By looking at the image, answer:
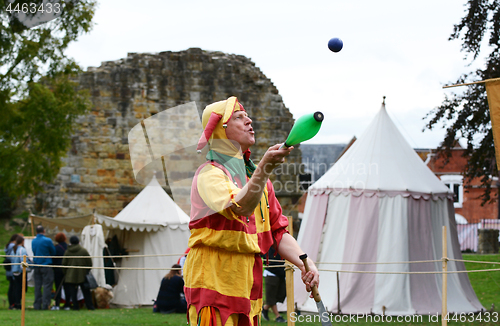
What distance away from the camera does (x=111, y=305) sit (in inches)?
463

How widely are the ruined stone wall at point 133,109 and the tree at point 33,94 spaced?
2992 millimetres

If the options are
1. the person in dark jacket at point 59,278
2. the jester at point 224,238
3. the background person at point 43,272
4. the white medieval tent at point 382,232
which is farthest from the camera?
the person in dark jacket at point 59,278

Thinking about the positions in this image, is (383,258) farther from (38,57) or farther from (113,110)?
(113,110)

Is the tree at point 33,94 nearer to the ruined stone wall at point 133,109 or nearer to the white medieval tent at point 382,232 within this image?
the ruined stone wall at point 133,109

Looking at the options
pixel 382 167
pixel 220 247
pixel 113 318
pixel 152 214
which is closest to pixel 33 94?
pixel 152 214

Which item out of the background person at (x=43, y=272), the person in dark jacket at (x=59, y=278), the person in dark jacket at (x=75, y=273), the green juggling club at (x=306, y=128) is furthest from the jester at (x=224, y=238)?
the person in dark jacket at (x=59, y=278)

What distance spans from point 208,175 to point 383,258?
22.7ft

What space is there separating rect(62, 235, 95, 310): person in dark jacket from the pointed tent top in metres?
4.36

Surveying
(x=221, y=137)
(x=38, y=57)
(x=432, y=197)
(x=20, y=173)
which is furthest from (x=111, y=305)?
(x=221, y=137)

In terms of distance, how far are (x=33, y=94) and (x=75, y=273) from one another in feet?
12.4

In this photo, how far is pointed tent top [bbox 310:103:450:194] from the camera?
372 inches

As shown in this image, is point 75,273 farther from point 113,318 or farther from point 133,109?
point 133,109

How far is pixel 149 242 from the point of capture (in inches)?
466

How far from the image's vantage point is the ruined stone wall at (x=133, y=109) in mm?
15219
